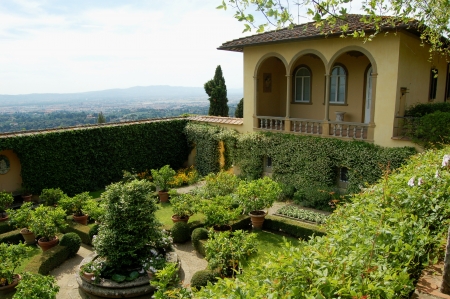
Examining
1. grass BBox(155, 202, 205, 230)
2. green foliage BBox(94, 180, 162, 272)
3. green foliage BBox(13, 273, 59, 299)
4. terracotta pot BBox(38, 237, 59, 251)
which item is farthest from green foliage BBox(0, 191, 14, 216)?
green foliage BBox(13, 273, 59, 299)

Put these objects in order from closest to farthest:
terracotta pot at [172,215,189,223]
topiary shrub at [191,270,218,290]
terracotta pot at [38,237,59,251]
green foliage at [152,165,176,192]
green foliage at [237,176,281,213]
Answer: topiary shrub at [191,270,218,290] < terracotta pot at [38,237,59,251] < green foliage at [237,176,281,213] < terracotta pot at [172,215,189,223] < green foliage at [152,165,176,192]

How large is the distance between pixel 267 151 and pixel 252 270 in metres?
14.1

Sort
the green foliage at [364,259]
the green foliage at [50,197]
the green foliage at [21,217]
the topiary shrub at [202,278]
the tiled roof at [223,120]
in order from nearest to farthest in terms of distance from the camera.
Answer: the green foliage at [364,259]
the topiary shrub at [202,278]
the green foliage at [21,217]
the green foliage at [50,197]
the tiled roof at [223,120]

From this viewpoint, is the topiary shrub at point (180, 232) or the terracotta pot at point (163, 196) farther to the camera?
the terracotta pot at point (163, 196)

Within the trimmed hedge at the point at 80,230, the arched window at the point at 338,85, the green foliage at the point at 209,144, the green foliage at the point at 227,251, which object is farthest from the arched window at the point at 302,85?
the trimmed hedge at the point at 80,230

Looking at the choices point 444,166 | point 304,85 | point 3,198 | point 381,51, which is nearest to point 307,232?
point 444,166

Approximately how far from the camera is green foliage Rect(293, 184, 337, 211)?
48.1 ft

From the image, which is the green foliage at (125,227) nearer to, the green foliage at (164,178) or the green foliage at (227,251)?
the green foliage at (227,251)

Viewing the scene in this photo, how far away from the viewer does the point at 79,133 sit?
1739 cm

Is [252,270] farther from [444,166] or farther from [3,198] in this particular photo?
[3,198]

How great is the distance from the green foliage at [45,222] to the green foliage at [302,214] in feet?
27.4

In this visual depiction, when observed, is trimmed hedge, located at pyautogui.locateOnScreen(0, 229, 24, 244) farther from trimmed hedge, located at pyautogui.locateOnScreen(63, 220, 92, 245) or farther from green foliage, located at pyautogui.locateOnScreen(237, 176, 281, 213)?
green foliage, located at pyautogui.locateOnScreen(237, 176, 281, 213)

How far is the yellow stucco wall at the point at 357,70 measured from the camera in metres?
13.9

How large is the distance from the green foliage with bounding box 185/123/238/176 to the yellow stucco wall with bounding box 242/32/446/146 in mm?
1174
